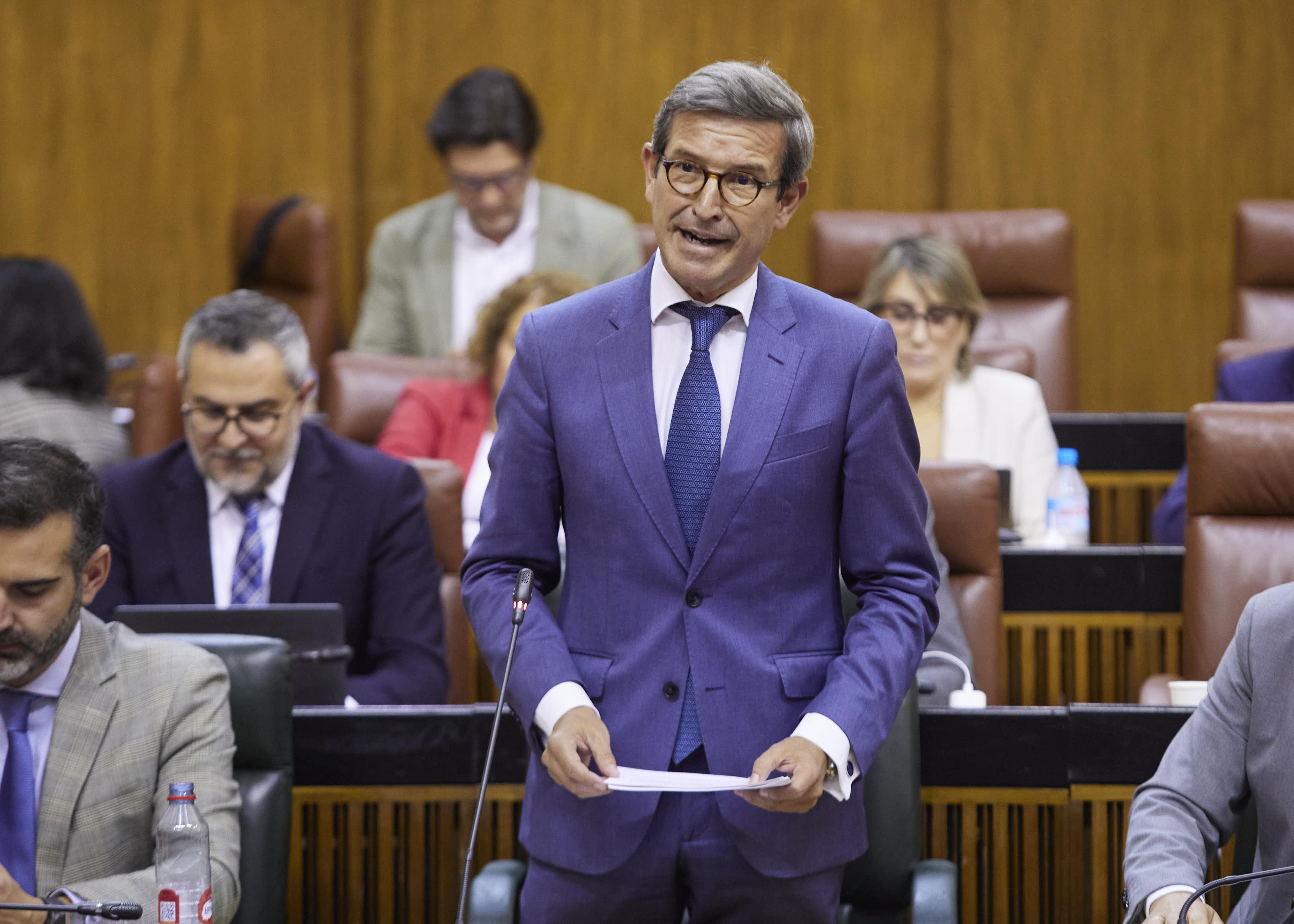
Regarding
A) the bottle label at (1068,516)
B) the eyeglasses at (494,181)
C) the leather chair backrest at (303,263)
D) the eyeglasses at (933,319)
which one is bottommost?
the bottle label at (1068,516)

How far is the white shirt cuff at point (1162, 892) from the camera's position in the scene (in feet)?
4.72

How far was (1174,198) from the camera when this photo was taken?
481 cm

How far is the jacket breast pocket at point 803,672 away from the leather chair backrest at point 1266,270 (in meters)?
3.16

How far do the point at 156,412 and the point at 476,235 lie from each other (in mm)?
950

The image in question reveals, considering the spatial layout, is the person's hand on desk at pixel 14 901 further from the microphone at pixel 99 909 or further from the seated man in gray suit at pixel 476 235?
the seated man in gray suit at pixel 476 235

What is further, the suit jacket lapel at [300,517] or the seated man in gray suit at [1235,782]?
the suit jacket lapel at [300,517]

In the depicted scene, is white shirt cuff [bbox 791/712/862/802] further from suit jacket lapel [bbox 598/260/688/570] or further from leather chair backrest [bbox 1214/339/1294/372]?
leather chair backrest [bbox 1214/339/1294/372]

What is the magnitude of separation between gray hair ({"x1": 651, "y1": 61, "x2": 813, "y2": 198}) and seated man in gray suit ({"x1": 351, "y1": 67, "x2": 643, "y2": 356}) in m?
2.39

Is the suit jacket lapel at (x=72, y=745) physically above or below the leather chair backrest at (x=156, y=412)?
below

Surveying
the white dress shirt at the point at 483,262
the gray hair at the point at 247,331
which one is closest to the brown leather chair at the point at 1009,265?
the white dress shirt at the point at 483,262

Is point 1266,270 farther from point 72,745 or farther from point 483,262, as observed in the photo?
point 72,745

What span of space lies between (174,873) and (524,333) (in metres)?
0.62

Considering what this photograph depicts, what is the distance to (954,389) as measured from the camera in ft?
11.1

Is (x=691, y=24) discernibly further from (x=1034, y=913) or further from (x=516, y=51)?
(x=1034, y=913)
